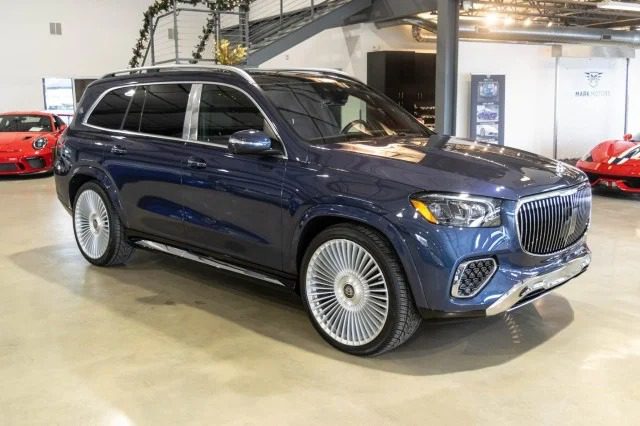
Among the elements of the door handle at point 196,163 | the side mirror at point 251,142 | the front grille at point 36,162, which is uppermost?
the side mirror at point 251,142

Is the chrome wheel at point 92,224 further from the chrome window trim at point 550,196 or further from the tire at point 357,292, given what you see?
the chrome window trim at point 550,196

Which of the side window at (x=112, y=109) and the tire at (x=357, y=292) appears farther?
the side window at (x=112, y=109)

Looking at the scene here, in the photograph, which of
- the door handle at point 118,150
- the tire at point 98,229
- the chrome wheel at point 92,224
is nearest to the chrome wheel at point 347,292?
the door handle at point 118,150

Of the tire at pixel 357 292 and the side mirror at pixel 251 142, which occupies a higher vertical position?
the side mirror at pixel 251 142

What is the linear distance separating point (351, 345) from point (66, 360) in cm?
161

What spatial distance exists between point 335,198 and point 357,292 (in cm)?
54

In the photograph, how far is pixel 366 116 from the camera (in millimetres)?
4488

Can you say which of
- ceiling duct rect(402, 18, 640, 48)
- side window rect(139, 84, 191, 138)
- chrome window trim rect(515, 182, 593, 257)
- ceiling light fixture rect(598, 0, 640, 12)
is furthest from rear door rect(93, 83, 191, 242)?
ceiling duct rect(402, 18, 640, 48)

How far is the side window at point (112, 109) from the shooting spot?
202 inches

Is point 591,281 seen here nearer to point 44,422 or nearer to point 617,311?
point 617,311

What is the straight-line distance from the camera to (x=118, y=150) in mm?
4980

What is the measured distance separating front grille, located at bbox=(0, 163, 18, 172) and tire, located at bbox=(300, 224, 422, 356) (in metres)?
9.29

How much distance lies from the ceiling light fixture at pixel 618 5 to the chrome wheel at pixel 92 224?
727 cm

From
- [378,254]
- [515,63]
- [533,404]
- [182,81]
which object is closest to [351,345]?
[378,254]
